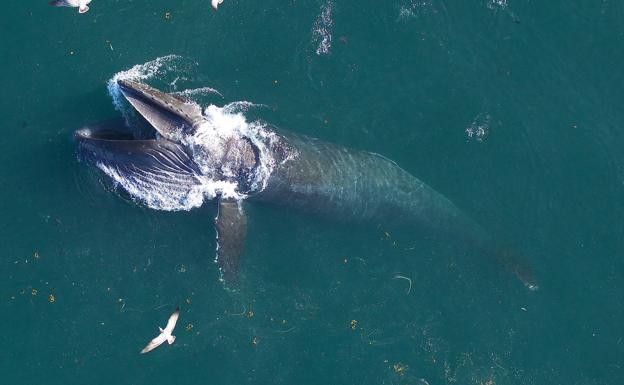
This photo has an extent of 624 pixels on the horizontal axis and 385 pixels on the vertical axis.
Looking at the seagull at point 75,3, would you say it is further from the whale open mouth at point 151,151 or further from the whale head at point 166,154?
the whale open mouth at point 151,151

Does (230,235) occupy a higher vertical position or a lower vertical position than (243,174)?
lower

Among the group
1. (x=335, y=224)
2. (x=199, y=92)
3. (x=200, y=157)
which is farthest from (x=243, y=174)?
(x=335, y=224)

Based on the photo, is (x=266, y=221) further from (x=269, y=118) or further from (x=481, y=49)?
(x=481, y=49)

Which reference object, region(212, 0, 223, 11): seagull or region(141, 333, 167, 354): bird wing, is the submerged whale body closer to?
region(141, 333, 167, 354): bird wing

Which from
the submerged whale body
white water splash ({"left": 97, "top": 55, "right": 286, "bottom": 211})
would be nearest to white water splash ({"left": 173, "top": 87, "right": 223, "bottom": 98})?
white water splash ({"left": 97, "top": 55, "right": 286, "bottom": 211})

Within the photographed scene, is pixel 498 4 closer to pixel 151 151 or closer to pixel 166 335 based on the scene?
pixel 151 151

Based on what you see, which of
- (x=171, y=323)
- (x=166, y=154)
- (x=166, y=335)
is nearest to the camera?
(x=166, y=154)
